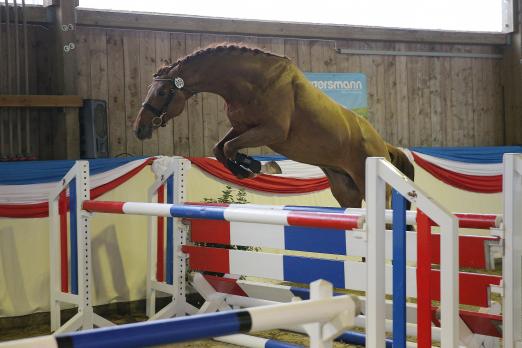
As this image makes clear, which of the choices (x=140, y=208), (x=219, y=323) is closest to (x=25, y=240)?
(x=140, y=208)

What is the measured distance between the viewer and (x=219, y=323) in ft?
3.28

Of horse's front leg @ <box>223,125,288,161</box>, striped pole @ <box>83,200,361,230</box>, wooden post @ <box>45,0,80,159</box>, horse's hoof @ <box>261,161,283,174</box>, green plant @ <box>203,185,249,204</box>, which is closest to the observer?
striped pole @ <box>83,200,361,230</box>

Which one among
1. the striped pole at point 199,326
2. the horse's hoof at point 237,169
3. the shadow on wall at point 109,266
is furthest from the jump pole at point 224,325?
the shadow on wall at point 109,266

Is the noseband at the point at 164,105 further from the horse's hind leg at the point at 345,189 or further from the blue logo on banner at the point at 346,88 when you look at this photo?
the blue logo on banner at the point at 346,88

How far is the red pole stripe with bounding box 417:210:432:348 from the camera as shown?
72.9 inches

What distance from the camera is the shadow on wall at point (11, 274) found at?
154 inches

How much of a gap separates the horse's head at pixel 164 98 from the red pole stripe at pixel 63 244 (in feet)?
2.18

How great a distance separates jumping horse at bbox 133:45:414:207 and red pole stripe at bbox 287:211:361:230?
924 mm

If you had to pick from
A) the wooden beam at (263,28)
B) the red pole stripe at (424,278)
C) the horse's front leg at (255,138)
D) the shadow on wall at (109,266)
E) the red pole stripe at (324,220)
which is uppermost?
the wooden beam at (263,28)

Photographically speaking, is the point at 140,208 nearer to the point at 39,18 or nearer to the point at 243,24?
the point at 39,18

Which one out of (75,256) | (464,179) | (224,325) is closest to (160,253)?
(75,256)

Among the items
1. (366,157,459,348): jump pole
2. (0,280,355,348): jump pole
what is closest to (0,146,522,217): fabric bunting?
(366,157,459,348): jump pole

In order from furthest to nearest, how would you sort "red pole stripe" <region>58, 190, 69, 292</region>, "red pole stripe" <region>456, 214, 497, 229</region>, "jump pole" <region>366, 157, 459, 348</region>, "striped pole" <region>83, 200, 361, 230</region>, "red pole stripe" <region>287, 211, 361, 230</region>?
"red pole stripe" <region>58, 190, 69, 292</region>, "red pole stripe" <region>456, 214, 497, 229</region>, "striped pole" <region>83, 200, 361, 230</region>, "red pole stripe" <region>287, 211, 361, 230</region>, "jump pole" <region>366, 157, 459, 348</region>

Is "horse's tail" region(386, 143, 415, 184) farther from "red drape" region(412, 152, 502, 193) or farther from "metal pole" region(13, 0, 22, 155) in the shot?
"metal pole" region(13, 0, 22, 155)
